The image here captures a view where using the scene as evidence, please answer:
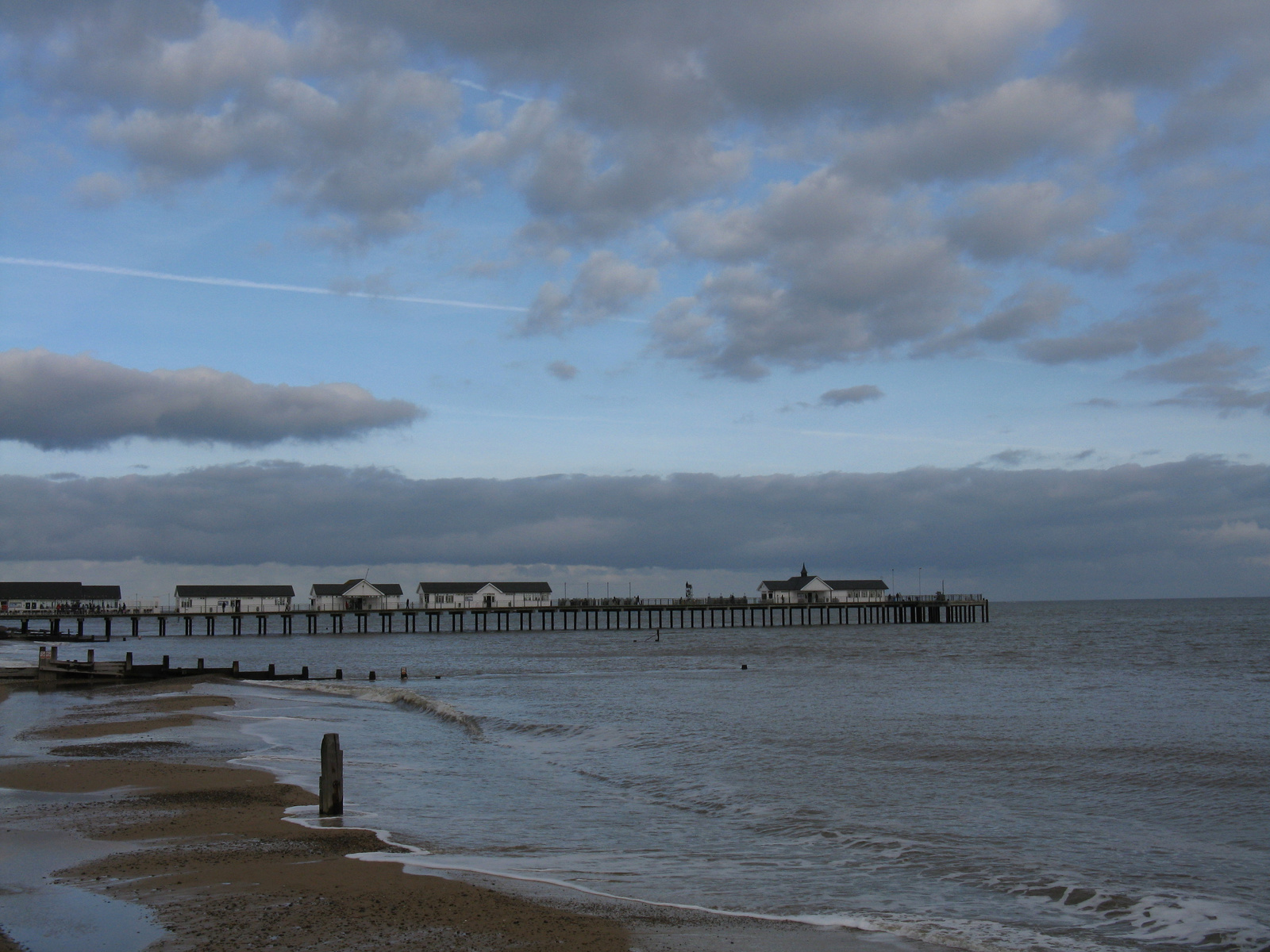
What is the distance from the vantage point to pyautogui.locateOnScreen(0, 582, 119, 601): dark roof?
106 m

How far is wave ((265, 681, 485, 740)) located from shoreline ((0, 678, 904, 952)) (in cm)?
1191

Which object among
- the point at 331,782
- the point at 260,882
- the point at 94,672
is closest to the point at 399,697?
the point at 94,672

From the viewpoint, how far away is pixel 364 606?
110438mm

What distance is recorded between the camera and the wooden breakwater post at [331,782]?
14.3 meters

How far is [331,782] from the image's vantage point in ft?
47.4

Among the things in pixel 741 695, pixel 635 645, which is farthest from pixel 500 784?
pixel 635 645

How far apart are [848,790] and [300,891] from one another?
1095 centimetres

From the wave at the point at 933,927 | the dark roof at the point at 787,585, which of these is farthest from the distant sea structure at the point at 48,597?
the wave at the point at 933,927

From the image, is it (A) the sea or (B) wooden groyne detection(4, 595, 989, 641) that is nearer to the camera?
(A) the sea

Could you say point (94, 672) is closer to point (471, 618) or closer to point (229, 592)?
point (229, 592)

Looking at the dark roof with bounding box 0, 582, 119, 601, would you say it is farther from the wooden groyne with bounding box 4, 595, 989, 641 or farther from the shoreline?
the shoreline

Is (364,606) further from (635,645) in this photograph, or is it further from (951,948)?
(951,948)

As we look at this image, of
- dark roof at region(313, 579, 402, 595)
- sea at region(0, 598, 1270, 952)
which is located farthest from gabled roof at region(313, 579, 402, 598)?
sea at region(0, 598, 1270, 952)

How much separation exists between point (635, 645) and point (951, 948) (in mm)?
73025
